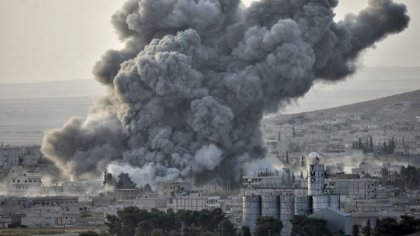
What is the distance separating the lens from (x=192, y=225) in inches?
2857

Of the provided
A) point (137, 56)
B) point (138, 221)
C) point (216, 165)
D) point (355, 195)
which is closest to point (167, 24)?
point (137, 56)

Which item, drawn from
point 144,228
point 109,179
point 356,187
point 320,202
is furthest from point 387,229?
point 109,179

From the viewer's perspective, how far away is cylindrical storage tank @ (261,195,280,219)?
73.9m

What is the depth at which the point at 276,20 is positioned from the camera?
105 m

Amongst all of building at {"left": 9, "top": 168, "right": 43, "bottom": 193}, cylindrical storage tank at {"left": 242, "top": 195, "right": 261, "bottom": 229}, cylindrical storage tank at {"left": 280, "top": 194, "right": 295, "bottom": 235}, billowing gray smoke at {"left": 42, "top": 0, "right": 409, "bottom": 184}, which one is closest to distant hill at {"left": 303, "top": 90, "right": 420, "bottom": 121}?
billowing gray smoke at {"left": 42, "top": 0, "right": 409, "bottom": 184}

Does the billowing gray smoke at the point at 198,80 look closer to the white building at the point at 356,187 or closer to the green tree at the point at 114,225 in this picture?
the white building at the point at 356,187

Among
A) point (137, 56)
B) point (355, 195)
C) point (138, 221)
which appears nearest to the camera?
point (138, 221)

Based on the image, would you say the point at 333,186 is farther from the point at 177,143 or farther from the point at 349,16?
the point at 349,16

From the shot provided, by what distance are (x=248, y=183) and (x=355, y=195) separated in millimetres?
6153

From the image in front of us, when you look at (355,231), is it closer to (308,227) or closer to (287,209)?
(308,227)

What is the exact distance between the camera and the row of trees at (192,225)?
68.6 meters

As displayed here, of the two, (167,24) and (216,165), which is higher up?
(167,24)

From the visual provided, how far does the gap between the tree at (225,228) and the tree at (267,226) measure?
1099 mm

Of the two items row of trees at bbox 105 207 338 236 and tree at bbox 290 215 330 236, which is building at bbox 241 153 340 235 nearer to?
row of trees at bbox 105 207 338 236
